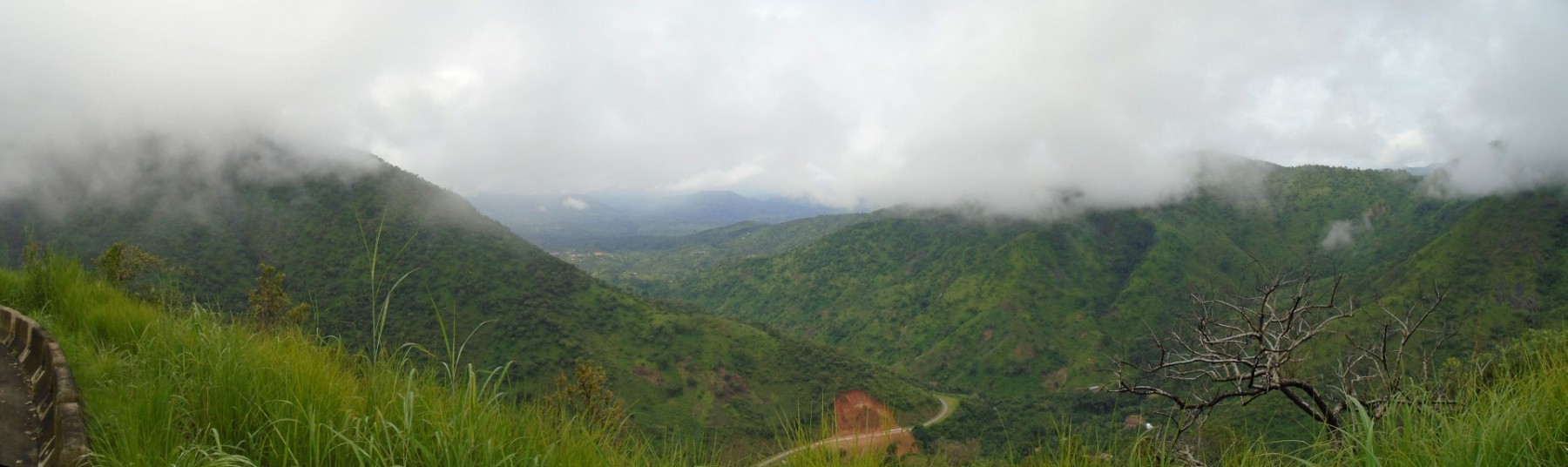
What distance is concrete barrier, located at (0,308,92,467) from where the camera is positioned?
8.54ft

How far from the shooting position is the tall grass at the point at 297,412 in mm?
2619

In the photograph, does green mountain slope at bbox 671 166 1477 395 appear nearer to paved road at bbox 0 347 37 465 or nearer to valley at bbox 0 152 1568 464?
valley at bbox 0 152 1568 464

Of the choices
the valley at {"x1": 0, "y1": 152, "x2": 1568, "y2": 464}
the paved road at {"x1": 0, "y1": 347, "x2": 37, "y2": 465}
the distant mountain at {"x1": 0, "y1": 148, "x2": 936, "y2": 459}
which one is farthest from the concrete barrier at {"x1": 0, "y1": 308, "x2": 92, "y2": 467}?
the distant mountain at {"x1": 0, "y1": 148, "x2": 936, "y2": 459}

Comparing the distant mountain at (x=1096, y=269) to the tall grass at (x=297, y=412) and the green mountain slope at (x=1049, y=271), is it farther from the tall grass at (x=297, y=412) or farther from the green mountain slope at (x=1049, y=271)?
the tall grass at (x=297, y=412)

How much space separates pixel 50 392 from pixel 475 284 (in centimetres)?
7697

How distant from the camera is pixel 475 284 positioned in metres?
73.6

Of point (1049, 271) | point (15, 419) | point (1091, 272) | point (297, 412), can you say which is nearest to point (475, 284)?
point (15, 419)

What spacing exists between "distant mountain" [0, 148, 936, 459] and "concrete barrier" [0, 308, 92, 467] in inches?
2145

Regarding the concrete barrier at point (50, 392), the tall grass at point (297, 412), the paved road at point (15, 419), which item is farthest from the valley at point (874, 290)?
the paved road at point (15, 419)

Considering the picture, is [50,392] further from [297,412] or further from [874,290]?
[874,290]

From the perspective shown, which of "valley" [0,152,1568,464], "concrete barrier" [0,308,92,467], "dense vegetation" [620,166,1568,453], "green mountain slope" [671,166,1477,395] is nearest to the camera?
"concrete barrier" [0,308,92,467]

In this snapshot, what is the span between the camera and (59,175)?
84688mm

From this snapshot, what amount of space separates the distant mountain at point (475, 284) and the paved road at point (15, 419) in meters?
54.9

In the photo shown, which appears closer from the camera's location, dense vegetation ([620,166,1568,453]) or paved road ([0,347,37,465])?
paved road ([0,347,37,465])
